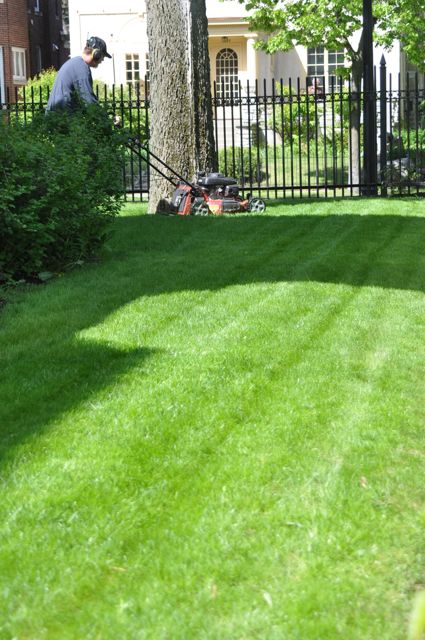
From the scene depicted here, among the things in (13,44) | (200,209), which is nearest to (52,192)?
(200,209)

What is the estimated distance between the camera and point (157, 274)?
949 cm

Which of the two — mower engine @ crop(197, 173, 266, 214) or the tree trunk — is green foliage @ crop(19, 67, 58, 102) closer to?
the tree trunk

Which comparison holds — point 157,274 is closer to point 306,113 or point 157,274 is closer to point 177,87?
point 177,87

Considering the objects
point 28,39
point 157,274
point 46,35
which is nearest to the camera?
point 157,274

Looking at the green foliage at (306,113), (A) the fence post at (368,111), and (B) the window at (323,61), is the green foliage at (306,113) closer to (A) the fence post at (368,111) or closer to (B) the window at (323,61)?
(A) the fence post at (368,111)

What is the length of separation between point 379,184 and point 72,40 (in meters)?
23.8

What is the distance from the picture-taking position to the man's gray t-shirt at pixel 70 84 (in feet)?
40.2

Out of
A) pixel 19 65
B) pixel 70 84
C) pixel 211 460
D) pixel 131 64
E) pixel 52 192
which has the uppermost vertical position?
pixel 19 65

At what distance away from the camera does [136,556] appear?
3.79m

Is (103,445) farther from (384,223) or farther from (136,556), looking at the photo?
(384,223)

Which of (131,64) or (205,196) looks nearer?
(205,196)

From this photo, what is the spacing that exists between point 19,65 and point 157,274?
115ft

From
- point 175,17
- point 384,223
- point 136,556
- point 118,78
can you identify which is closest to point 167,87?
point 175,17

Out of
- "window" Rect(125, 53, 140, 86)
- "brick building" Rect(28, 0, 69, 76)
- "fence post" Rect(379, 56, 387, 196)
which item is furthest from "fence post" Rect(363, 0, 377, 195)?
"brick building" Rect(28, 0, 69, 76)
